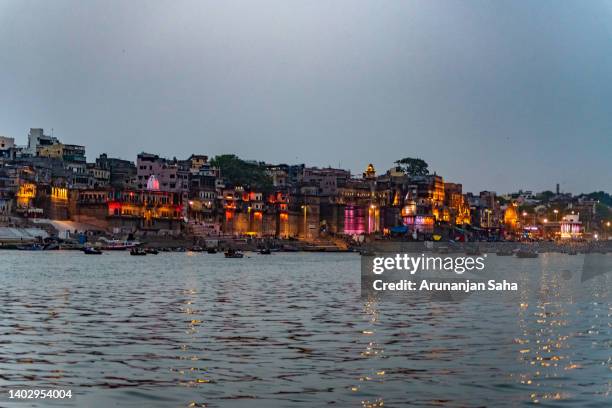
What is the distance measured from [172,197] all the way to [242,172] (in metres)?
33.0

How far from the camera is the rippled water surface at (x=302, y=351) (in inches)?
742

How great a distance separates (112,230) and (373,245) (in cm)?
4639

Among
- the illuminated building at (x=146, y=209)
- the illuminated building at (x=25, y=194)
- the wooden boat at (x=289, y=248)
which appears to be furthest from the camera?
the wooden boat at (x=289, y=248)

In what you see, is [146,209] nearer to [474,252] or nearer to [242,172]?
[242,172]

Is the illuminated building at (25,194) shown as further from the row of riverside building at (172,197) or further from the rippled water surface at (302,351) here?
the rippled water surface at (302,351)

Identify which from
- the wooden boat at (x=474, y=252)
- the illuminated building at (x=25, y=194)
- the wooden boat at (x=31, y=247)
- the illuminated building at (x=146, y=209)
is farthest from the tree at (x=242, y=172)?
the wooden boat at (x=31, y=247)

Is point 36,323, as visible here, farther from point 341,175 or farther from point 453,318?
point 341,175

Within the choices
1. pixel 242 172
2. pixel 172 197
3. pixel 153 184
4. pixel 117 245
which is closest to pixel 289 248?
pixel 172 197

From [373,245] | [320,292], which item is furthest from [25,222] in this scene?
[320,292]

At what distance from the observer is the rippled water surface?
1886cm

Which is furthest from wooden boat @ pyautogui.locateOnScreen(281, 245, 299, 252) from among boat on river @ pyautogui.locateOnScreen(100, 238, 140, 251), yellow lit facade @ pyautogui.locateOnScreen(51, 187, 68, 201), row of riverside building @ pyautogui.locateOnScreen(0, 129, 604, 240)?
yellow lit facade @ pyautogui.locateOnScreen(51, 187, 68, 201)

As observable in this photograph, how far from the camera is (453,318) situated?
33.6 m

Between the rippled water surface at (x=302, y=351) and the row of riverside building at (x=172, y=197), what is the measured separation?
10146 cm

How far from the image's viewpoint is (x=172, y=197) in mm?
149500
